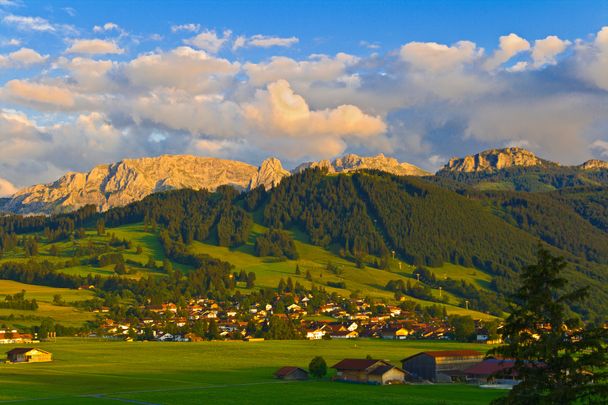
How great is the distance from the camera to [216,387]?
84.5 m

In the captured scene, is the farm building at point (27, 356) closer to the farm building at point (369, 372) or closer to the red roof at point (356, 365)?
the farm building at point (369, 372)

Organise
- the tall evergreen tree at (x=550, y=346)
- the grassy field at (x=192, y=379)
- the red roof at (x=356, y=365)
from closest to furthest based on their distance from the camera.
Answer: the tall evergreen tree at (x=550, y=346), the grassy field at (x=192, y=379), the red roof at (x=356, y=365)

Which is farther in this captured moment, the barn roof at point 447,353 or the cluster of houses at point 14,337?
the cluster of houses at point 14,337

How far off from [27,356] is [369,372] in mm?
63077

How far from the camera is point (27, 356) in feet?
417

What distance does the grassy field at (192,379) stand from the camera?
7344 cm

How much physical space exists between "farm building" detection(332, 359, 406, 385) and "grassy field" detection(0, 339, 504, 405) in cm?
467

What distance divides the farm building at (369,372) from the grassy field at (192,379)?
4.67 m

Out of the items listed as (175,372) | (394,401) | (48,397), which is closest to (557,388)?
(394,401)

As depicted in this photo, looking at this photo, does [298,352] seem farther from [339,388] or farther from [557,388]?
[557,388]

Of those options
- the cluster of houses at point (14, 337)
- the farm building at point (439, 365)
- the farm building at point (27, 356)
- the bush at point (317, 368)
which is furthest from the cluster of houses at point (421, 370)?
the cluster of houses at point (14, 337)

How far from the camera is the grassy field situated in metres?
73.4

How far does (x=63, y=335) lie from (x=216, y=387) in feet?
403

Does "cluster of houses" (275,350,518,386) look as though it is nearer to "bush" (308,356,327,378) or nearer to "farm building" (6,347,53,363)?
"bush" (308,356,327,378)
